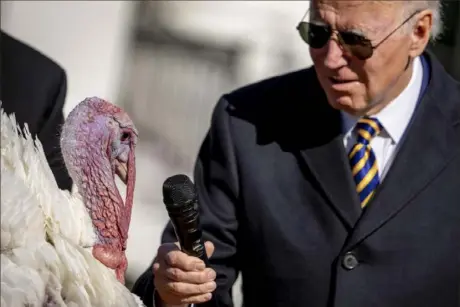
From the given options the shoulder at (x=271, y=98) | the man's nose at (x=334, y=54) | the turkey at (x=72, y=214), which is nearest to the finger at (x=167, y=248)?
the turkey at (x=72, y=214)

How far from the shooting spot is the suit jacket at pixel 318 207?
2105mm

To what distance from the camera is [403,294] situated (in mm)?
2092

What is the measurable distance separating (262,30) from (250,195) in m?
2.33

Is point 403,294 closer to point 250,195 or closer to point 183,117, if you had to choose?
point 250,195

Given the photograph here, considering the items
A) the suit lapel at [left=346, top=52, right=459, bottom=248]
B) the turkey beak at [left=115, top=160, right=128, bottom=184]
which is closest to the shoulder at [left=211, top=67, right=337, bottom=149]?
the suit lapel at [left=346, top=52, right=459, bottom=248]

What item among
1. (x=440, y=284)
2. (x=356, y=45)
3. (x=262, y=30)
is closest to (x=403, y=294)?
(x=440, y=284)

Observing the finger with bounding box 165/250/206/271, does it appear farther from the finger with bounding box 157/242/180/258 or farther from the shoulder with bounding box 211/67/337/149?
the shoulder with bounding box 211/67/337/149

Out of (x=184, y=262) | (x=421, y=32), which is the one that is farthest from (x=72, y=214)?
(x=421, y=32)

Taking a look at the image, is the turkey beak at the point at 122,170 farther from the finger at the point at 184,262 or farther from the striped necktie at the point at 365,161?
the striped necktie at the point at 365,161

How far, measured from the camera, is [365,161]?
2.21 m

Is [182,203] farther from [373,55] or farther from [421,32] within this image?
[421,32]

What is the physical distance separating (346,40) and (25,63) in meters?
0.89

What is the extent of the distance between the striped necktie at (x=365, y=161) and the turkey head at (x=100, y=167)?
77 cm

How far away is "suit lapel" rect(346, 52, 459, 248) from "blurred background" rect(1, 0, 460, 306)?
2.21m
